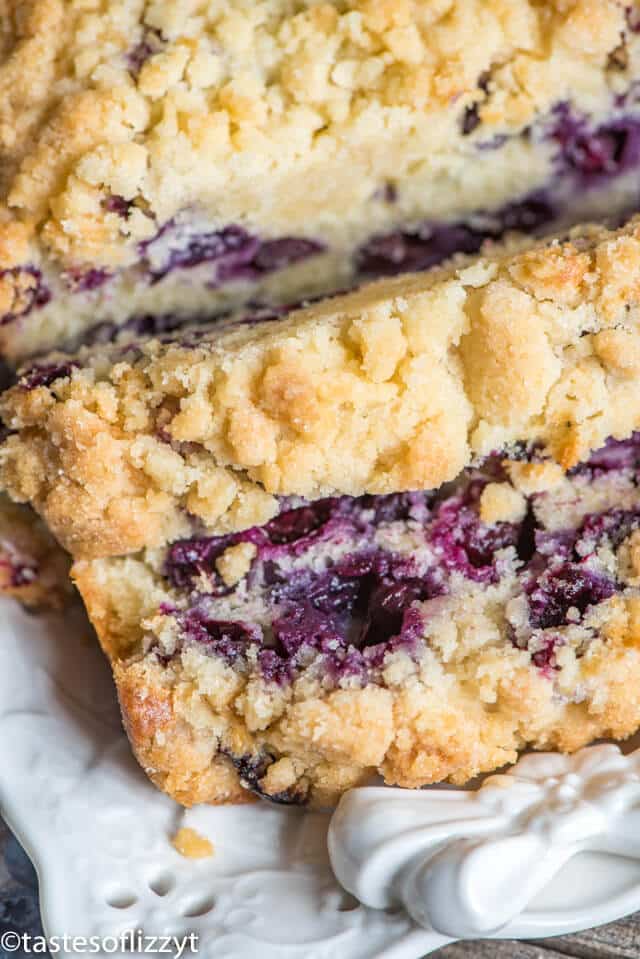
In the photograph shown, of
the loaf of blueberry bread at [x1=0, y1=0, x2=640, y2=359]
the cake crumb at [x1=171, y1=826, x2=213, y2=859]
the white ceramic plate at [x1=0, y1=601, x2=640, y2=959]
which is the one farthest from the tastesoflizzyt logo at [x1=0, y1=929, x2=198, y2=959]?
the loaf of blueberry bread at [x1=0, y1=0, x2=640, y2=359]

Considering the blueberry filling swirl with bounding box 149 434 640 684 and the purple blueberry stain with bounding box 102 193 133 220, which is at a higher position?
the purple blueberry stain with bounding box 102 193 133 220

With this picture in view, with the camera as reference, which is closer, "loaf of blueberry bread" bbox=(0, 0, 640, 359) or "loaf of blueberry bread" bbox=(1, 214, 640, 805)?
"loaf of blueberry bread" bbox=(1, 214, 640, 805)

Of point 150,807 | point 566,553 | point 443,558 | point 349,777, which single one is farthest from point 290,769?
point 566,553

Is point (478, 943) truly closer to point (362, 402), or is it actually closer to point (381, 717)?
point (381, 717)

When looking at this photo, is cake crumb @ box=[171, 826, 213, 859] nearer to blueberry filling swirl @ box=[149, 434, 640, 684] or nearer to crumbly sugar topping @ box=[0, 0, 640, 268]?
blueberry filling swirl @ box=[149, 434, 640, 684]

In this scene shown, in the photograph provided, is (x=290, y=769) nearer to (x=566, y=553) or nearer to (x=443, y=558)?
(x=443, y=558)
